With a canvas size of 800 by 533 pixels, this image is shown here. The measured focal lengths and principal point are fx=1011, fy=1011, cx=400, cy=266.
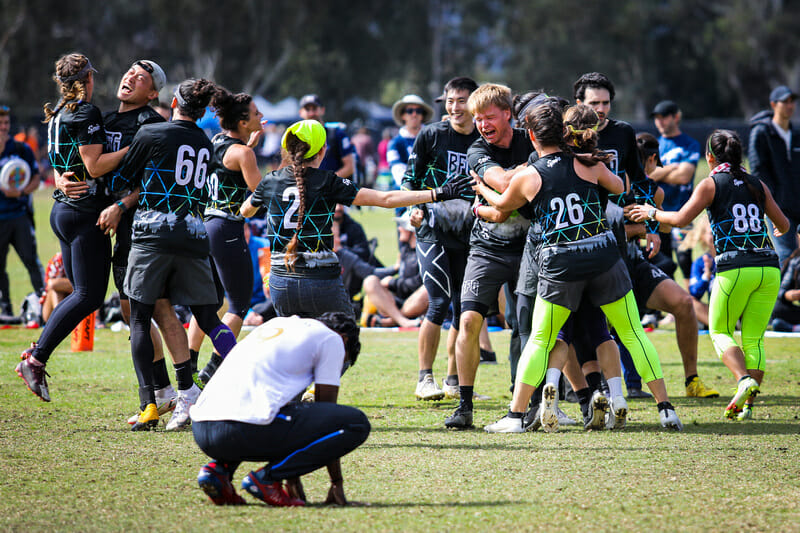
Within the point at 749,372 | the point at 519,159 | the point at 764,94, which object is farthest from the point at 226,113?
the point at 764,94

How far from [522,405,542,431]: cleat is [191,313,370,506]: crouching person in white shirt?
6.81 ft

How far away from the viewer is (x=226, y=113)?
23.0 feet

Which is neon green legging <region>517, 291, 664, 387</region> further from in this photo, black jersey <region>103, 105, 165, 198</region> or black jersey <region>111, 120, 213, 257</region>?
black jersey <region>103, 105, 165, 198</region>

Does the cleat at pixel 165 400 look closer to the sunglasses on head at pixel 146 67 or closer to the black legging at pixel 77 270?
the black legging at pixel 77 270

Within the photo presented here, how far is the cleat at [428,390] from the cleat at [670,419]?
5.80 ft

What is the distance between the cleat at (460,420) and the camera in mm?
6398

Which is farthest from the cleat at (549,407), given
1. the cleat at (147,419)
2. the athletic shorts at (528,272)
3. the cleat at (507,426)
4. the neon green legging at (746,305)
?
the cleat at (147,419)

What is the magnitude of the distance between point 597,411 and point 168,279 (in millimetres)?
2805

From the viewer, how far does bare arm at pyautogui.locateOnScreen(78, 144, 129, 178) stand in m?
6.32

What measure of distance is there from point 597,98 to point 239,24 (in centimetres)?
4858

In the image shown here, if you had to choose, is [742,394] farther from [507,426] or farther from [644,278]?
[507,426]

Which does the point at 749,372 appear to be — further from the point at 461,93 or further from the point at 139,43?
the point at 139,43

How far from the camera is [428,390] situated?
7.50 metres

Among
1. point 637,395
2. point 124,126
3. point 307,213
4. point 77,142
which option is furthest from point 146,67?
point 637,395
